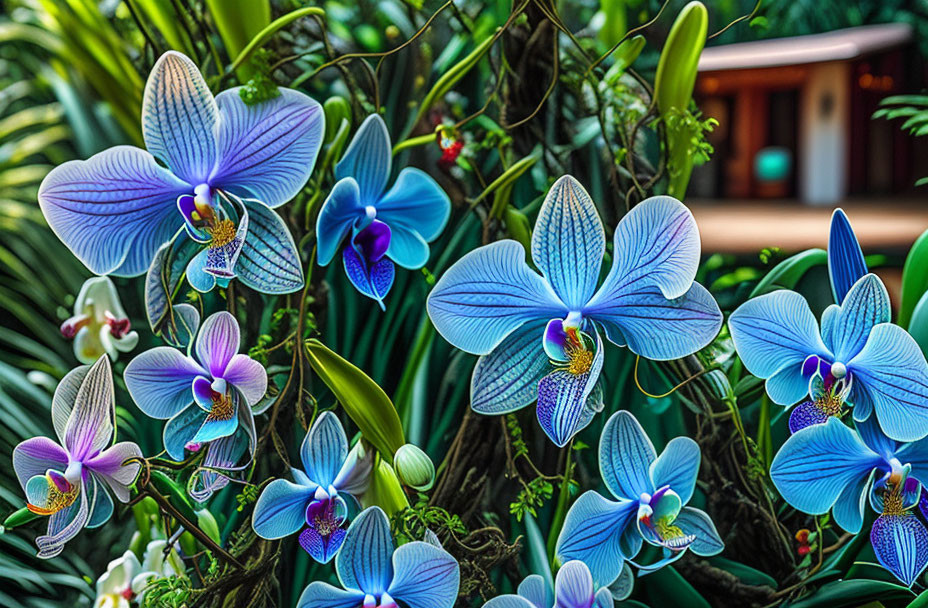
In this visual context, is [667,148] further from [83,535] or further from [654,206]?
[83,535]

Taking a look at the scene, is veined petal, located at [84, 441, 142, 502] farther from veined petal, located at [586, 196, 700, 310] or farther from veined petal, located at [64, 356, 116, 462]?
veined petal, located at [586, 196, 700, 310]

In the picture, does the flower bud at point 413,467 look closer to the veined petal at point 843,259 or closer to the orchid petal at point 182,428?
the orchid petal at point 182,428

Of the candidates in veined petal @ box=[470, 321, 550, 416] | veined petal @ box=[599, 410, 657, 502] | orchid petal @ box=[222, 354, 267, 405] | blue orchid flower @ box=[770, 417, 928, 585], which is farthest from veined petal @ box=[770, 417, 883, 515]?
orchid petal @ box=[222, 354, 267, 405]

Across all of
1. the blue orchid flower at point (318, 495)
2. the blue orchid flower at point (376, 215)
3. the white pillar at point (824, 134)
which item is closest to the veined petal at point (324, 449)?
the blue orchid flower at point (318, 495)

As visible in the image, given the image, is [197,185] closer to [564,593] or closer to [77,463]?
[77,463]

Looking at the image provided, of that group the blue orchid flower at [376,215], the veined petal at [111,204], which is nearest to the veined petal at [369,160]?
the blue orchid flower at [376,215]

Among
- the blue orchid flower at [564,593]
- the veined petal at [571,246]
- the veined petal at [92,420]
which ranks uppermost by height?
the veined petal at [571,246]

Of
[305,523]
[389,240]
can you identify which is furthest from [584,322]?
[305,523]

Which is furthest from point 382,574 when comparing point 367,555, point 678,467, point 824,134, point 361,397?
point 824,134

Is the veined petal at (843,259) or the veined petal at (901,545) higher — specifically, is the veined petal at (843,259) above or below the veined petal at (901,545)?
above
